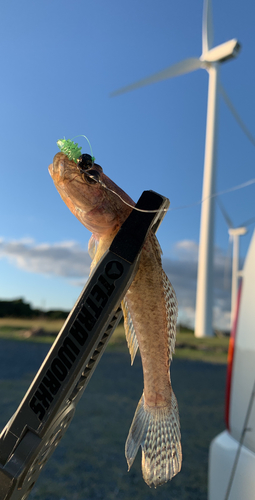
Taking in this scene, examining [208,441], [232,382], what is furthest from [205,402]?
[232,382]

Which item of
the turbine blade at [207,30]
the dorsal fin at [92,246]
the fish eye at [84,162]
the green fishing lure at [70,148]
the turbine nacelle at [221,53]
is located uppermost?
the turbine blade at [207,30]

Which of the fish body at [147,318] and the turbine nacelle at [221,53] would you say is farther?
the turbine nacelle at [221,53]

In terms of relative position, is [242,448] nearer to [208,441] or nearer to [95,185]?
[95,185]

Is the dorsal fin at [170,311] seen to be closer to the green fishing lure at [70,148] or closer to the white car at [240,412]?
the green fishing lure at [70,148]

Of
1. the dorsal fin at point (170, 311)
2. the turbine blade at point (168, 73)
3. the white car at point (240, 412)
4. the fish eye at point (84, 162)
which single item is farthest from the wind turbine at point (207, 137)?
the fish eye at point (84, 162)

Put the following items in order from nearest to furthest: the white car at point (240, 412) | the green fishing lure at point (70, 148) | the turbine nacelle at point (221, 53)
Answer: the green fishing lure at point (70, 148)
the white car at point (240, 412)
the turbine nacelle at point (221, 53)

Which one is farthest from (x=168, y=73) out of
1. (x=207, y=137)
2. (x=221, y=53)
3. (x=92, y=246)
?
(x=92, y=246)
